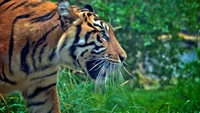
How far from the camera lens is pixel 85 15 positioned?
12.7 ft

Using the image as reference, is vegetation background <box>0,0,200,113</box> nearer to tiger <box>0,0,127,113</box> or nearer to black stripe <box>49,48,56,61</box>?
tiger <box>0,0,127,113</box>

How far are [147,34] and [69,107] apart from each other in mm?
3516

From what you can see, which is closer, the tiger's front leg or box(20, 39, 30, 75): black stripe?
box(20, 39, 30, 75): black stripe

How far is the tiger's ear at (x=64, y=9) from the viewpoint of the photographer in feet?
12.2

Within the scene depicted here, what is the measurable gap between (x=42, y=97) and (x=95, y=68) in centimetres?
50

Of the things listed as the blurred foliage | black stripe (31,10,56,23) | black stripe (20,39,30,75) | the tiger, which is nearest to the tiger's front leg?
the tiger

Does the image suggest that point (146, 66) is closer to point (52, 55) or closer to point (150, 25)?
point (150, 25)

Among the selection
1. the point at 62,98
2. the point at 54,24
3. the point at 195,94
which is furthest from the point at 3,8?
the point at 195,94

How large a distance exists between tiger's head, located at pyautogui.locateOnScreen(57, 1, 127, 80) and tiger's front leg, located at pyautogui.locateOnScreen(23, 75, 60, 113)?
10.1 inches

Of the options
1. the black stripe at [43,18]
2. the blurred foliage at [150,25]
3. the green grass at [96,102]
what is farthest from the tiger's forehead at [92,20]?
the blurred foliage at [150,25]

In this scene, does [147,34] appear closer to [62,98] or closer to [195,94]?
[195,94]

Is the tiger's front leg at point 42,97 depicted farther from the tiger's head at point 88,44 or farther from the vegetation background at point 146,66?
the vegetation background at point 146,66

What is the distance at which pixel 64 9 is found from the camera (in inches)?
147

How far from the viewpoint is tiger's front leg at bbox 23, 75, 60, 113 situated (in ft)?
13.1
